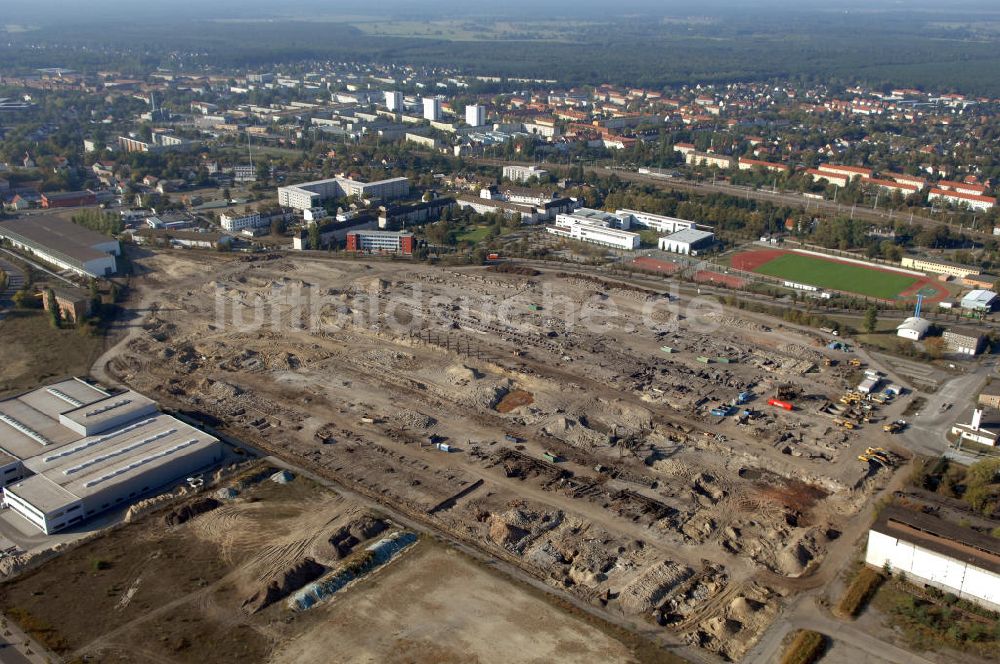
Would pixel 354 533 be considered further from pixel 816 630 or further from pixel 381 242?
pixel 381 242

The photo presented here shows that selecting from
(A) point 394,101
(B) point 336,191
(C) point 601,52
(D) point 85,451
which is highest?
(C) point 601,52

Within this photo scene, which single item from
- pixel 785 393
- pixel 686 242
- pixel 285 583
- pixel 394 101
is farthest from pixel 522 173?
pixel 285 583

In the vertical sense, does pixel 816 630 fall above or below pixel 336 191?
below

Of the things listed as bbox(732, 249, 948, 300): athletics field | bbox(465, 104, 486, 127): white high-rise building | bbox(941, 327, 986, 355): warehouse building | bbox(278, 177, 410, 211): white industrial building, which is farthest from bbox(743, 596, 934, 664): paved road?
bbox(465, 104, 486, 127): white high-rise building

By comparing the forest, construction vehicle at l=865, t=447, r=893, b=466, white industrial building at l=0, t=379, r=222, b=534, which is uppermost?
the forest

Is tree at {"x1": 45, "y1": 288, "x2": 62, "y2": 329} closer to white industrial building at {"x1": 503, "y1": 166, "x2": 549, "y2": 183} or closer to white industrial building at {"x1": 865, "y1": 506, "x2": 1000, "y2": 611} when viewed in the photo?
white industrial building at {"x1": 865, "y1": 506, "x2": 1000, "y2": 611}

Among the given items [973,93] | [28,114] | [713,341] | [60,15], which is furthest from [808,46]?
[60,15]

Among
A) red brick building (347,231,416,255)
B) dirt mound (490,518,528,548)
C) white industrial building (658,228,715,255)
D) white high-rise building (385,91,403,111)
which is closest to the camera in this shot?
dirt mound (490,518,528,548)
